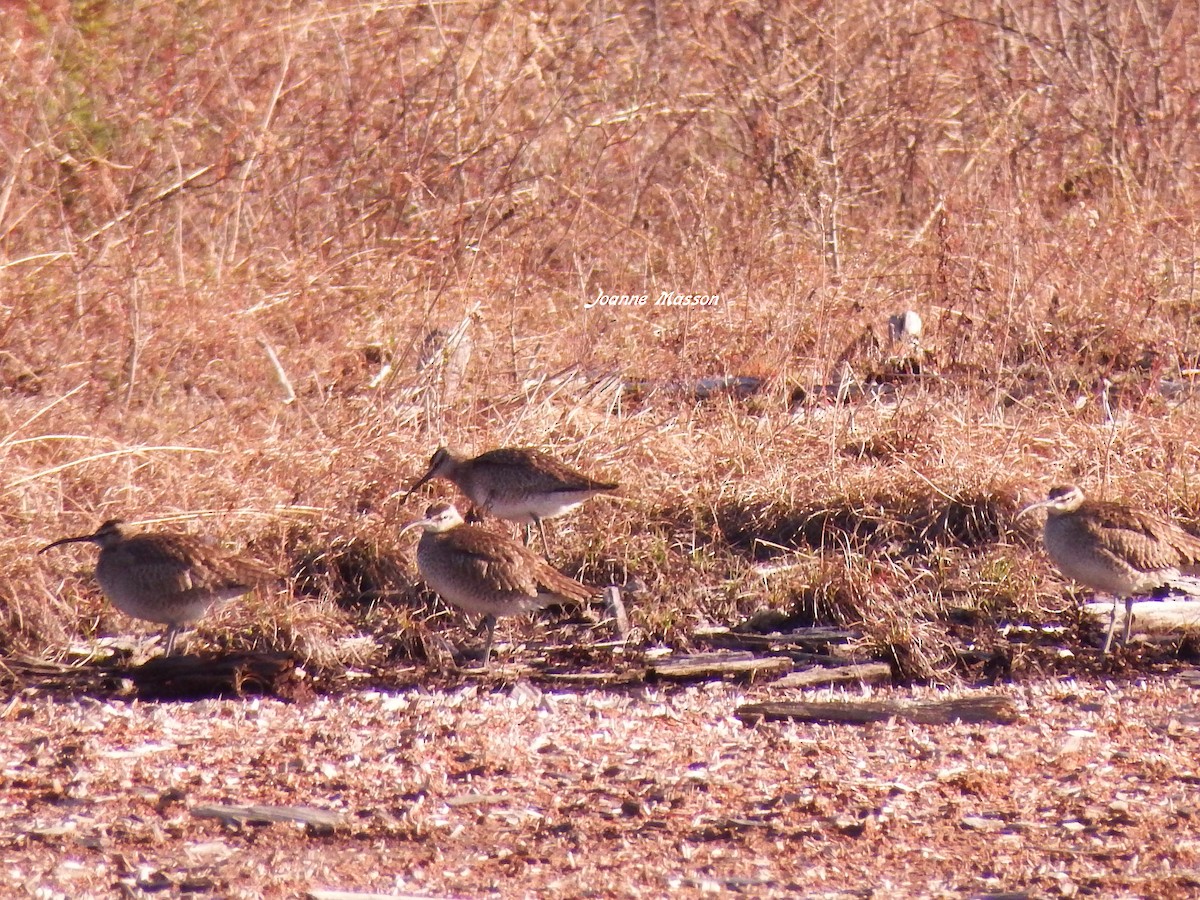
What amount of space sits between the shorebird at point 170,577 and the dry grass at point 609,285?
0.26 meters

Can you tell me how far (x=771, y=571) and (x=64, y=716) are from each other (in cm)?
331

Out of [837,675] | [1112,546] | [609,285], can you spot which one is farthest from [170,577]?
[609,285]

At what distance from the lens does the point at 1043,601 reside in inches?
328

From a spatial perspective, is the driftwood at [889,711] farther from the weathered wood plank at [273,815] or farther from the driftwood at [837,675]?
the weathered wood plank at [273,815]

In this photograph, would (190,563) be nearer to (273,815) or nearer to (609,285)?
(273,815)

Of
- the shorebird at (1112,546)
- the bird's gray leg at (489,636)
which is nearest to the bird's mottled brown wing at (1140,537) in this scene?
the shorebird at (1112,546)

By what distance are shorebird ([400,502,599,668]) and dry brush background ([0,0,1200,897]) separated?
0.28 metres

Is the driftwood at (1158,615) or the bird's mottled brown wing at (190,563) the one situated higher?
the bird's mottled brown wing at (190,563)

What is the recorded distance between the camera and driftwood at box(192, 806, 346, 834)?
17.6 feet

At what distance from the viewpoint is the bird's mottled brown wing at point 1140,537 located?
7.82 meters

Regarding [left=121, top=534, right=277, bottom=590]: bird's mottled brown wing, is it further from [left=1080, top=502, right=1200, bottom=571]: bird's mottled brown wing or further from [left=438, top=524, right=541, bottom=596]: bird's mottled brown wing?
[left=1080, top=502, right=1200, bottom=571]: bird's mottled brown wing

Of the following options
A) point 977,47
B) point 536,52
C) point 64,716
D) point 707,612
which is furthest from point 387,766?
point 977,47

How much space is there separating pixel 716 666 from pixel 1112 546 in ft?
6.04

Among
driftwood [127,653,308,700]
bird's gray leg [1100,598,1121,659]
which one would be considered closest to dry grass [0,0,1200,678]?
bird's gray leg [1100,598,1121,659]
